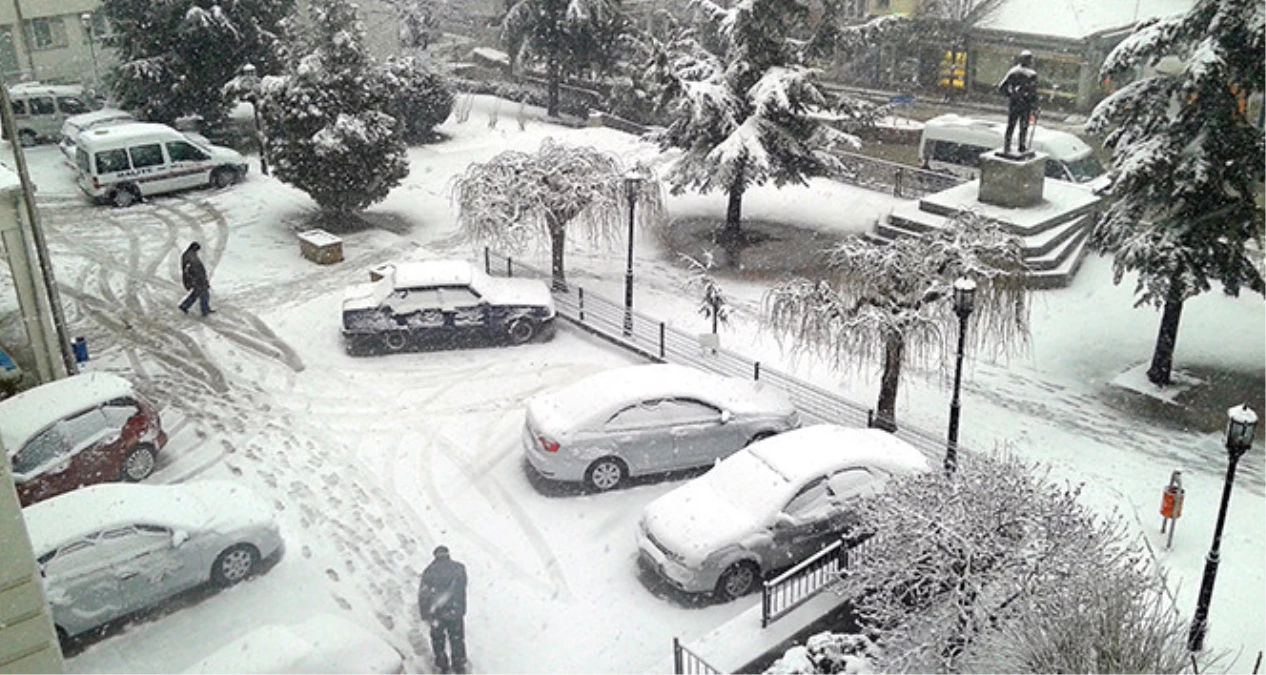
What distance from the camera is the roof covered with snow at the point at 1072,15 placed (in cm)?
4122

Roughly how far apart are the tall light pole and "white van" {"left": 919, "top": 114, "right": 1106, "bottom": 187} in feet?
95.4

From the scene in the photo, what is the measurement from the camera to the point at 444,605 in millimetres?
11102

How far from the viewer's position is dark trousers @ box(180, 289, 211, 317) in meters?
20.2

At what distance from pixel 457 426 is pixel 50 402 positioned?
553cm

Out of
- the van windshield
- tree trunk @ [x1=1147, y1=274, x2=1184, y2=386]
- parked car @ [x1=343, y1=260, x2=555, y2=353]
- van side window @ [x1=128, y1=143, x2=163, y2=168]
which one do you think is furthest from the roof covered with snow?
van side window @ [x1=128, y1=143, x2=163, y2=168]

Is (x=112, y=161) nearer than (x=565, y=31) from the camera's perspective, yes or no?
Yes

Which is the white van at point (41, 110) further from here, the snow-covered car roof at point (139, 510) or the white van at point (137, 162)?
the snow-covered car roof at point (139, 510)

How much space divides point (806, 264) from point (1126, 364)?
7165mm

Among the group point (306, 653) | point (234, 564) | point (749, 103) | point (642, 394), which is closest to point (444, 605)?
point (306, 653)

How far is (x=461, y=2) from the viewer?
197 feet

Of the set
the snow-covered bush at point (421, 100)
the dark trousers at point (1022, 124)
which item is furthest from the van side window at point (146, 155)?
the dark trousers at point (1022, 124)

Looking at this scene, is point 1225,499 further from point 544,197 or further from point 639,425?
point 544,197

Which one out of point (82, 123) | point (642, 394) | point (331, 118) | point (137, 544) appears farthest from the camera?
point (82, 123)

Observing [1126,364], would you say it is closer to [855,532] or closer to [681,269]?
[681,269]
